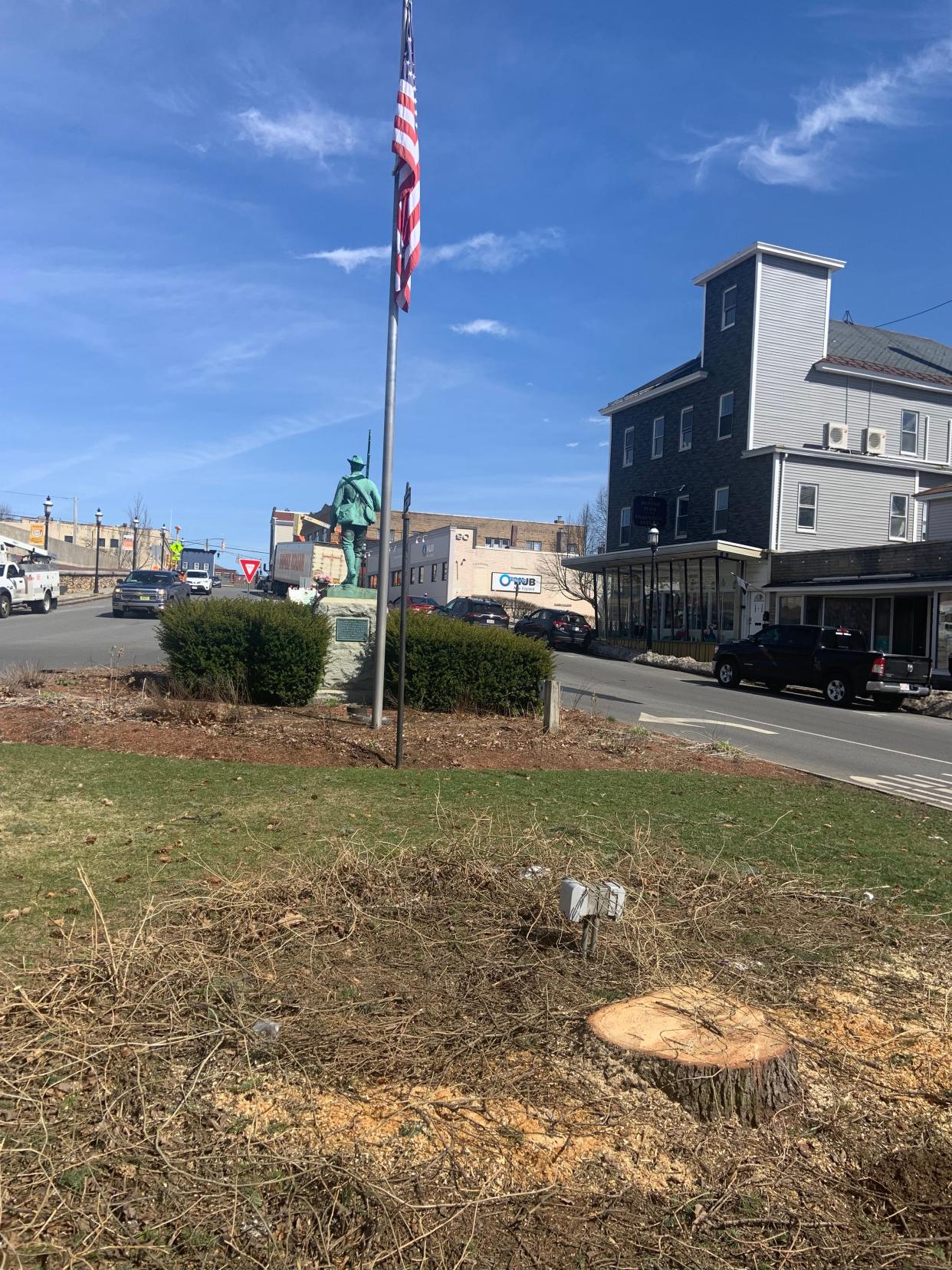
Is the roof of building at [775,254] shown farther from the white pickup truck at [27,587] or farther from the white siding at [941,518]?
the white pickup truck at [27,587]

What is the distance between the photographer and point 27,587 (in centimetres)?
3619

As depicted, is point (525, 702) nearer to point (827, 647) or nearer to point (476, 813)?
point (476, 813)

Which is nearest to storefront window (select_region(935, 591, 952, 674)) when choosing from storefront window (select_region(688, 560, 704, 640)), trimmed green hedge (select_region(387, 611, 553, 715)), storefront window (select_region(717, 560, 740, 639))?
storefront window (select_region(717, 560, 740, 639))

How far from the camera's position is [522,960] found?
4.22 metres

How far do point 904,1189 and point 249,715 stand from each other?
9.62 m

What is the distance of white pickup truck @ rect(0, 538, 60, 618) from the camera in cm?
3456

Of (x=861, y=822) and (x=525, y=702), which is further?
(x=525, y=702)

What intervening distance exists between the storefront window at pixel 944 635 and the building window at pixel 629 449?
59.2ft

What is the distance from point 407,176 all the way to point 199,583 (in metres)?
45.6

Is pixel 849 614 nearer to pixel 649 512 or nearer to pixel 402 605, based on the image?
pixel 649 512

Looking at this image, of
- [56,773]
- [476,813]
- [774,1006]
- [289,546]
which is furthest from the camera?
[289,546]

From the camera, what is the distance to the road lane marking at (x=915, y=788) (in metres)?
9.96

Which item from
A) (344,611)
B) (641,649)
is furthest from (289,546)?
(344,611)

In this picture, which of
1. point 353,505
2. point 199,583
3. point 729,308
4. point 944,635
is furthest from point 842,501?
point 199,583
